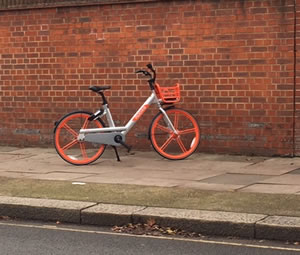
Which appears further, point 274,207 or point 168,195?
point 168,195

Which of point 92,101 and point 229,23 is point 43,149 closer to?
point 92,101

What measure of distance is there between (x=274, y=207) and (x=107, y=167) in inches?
133

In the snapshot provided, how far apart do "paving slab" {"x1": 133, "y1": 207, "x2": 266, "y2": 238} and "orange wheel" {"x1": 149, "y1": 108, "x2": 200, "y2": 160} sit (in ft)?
10.7

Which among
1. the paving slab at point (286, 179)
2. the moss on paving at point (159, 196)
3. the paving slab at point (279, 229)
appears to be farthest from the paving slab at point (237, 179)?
the paving slab at point (279, 229)

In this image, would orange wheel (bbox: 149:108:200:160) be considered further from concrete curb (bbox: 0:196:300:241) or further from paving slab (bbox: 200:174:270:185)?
concrete curb (bbox: 0:196:300:241)

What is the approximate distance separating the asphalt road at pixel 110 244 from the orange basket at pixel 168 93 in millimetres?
3562

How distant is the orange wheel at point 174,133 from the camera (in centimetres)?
917

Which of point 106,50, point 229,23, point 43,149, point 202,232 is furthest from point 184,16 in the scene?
point 202,232

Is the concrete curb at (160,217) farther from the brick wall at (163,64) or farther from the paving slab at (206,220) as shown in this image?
the brick wall at (163,64)

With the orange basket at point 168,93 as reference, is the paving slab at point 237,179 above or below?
below

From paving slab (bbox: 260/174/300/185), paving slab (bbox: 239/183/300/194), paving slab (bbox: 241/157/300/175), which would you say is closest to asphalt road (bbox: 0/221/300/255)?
paving slab (bbox: 239/183/300/194)

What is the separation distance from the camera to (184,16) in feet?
31.8

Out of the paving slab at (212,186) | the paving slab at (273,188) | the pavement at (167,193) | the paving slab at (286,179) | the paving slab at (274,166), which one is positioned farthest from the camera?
the paving slab at (274,166)

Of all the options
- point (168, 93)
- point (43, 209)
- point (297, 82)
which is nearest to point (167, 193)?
point (43, 209)
